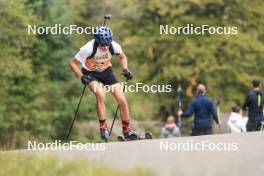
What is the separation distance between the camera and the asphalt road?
11.8m

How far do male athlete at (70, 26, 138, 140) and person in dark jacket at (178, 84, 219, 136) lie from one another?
358 cm

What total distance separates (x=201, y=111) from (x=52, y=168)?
941 centimetres

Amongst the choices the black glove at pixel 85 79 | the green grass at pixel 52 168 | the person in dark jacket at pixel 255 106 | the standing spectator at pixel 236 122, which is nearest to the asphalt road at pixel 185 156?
the green grass at pixel 52 168

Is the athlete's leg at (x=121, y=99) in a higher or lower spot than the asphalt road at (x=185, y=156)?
higher

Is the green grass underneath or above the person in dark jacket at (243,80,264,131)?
underneath

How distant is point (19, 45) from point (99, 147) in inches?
896

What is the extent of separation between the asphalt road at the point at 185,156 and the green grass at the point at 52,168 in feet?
2.22

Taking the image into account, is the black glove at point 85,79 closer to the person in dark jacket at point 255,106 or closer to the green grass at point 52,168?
the green grass at point 52,168

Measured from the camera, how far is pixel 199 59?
4528cm

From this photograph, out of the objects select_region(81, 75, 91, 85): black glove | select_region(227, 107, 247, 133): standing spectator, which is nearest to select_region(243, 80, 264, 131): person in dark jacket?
select_region(227, 107, 247, 133): standing spectator

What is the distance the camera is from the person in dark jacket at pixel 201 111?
62.2ft

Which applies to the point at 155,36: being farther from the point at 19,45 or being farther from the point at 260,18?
the point at 19,45

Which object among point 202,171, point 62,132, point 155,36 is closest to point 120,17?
point 155,36

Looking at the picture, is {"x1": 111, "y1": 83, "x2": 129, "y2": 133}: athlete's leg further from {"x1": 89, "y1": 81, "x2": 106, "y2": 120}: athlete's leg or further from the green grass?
the green grass
